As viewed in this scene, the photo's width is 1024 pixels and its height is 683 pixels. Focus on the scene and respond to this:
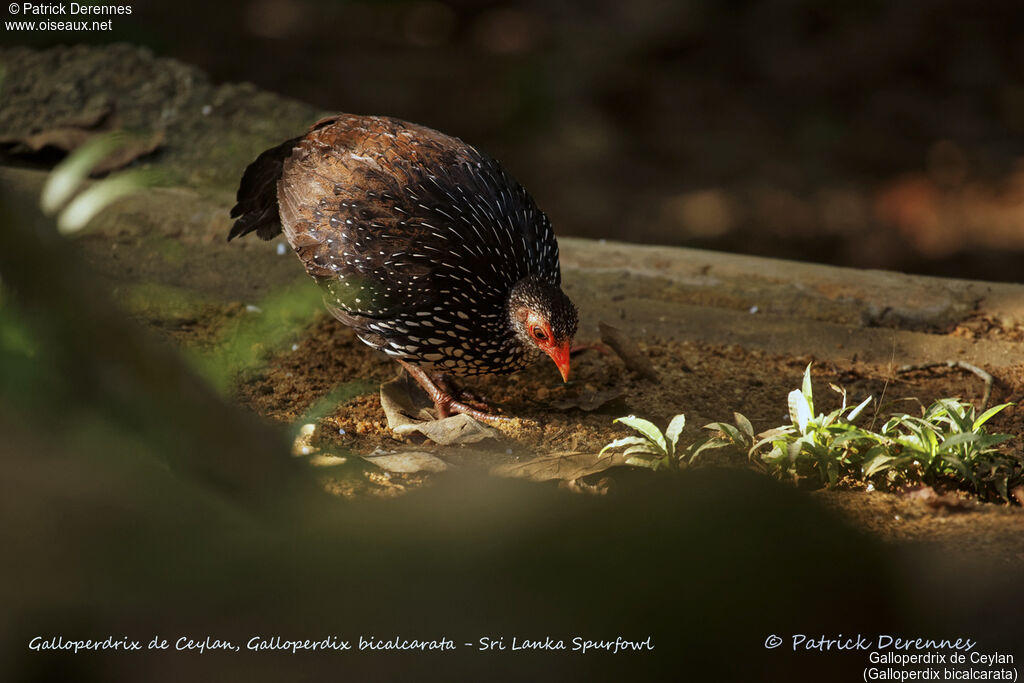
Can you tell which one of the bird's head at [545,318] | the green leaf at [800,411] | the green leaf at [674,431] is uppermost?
the bird's head at [545,318]

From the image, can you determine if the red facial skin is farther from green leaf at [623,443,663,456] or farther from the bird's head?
green leaf at [623,443,663,456]

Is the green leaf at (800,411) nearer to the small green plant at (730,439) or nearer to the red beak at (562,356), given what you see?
the small green plant at (730,439)

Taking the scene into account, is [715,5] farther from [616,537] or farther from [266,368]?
[616,537]

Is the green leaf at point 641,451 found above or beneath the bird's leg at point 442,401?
beneath

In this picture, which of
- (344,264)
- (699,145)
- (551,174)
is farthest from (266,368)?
(699,145)

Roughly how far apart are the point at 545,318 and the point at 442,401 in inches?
23.4

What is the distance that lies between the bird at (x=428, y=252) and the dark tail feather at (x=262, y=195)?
4.5 inches

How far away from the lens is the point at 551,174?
6.90m

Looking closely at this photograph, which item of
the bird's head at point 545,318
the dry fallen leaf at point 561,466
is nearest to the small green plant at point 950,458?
the dry fallen leaf at point 561,466

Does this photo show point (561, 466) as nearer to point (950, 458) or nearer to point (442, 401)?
point (442, 401)

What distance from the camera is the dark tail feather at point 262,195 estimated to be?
4.02 metres

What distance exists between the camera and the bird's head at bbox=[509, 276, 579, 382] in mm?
3504
